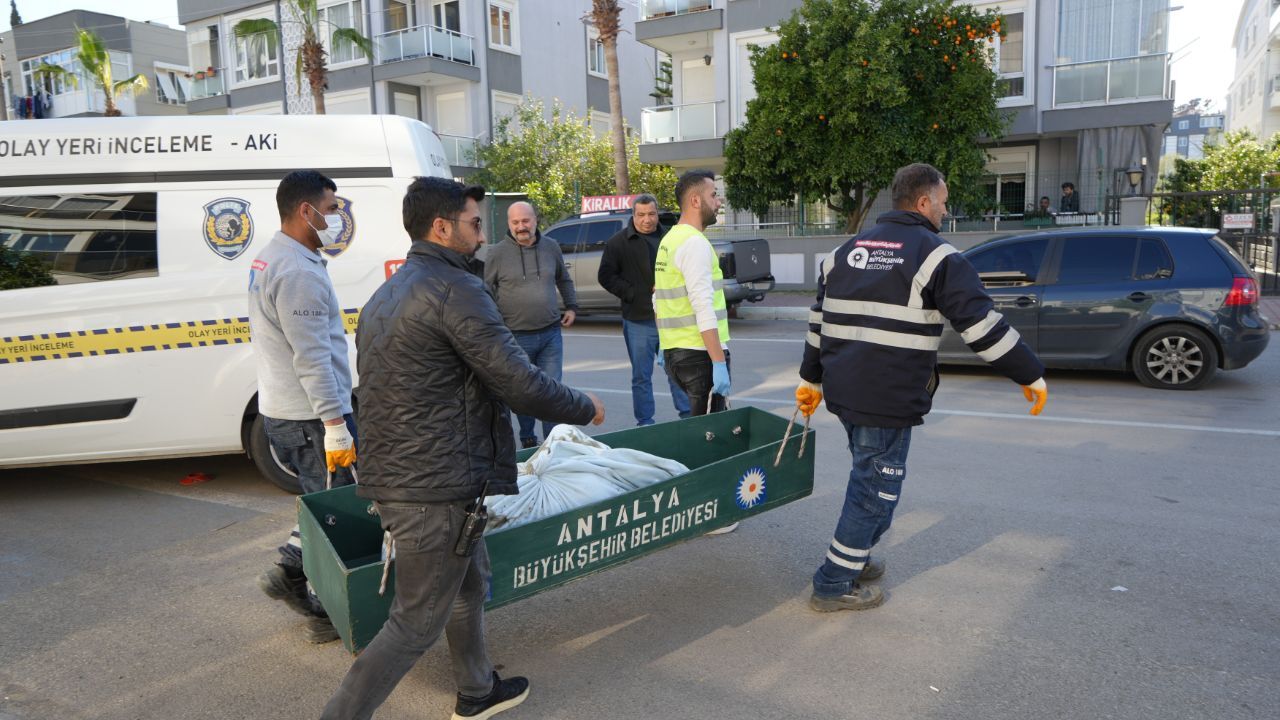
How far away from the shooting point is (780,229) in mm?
21656

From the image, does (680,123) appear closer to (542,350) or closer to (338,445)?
(542,350)

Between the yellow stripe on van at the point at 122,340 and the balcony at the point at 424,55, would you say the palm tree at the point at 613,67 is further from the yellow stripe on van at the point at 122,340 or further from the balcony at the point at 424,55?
the yellow stripe on van at the point at 122,340

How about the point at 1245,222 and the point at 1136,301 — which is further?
the point at 1245,222

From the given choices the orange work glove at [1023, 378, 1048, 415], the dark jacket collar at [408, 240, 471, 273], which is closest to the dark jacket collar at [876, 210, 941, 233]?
the orange work glove at [1023, 378, 1048, 415]

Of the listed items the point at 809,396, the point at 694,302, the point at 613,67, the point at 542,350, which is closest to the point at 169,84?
the point at 613,67

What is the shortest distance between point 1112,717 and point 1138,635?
2.39 feet

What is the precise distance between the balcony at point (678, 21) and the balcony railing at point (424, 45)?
22.7 ft

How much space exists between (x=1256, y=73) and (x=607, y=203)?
51208 mm

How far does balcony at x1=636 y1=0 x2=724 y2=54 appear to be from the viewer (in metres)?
23.0

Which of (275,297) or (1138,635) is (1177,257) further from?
(275,297)

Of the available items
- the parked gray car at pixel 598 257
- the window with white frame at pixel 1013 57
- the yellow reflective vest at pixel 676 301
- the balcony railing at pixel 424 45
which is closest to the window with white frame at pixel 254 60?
the balcony railing at pixel 424 45

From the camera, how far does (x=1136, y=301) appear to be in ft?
28.5

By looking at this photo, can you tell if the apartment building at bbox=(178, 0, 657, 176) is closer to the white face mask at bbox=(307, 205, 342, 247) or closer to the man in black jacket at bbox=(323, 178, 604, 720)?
the white face mask at bbox=(307, 205, 342, 247)

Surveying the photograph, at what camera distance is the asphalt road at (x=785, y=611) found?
3303mm
